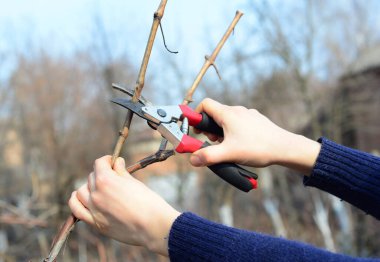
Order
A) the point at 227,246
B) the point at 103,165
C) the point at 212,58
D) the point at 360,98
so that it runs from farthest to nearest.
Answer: the point at 360,98, the point at 212,58, the point at 103,165, the point at 227,246

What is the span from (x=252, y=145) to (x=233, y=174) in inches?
3.7

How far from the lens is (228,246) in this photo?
1014 millimetres

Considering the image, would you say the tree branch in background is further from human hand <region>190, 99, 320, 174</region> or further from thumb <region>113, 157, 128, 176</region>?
human hand <region>190, 99, 320, 174</region>

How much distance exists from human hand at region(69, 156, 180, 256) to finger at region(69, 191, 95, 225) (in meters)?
0.02

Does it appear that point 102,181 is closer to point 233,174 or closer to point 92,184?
point 92,184

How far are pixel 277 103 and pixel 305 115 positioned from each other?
182 cm

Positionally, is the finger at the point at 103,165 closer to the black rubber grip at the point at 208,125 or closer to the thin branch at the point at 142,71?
the thin branch at the point at 142,71

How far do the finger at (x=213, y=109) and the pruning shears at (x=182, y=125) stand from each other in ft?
0.06

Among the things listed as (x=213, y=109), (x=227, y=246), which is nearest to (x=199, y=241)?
(x=227, y=246)

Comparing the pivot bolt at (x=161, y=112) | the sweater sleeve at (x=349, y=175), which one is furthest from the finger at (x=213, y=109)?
the sweater sleeve at (x=349, y=175)

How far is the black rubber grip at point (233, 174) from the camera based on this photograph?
1.22 metres

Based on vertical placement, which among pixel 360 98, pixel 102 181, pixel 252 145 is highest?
pixel 252 145

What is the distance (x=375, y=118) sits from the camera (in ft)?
43.5

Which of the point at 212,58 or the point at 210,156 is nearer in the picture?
the point at 210,156
